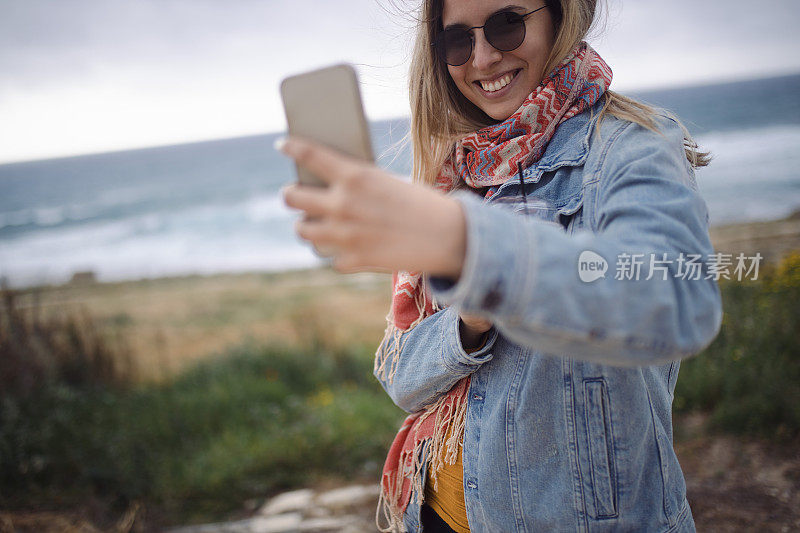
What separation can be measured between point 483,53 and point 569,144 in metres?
0.42

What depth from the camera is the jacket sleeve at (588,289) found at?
60cm

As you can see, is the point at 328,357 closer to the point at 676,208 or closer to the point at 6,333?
the point at 6,333

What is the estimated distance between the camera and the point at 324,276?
17.5 meters

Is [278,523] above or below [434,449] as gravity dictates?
below

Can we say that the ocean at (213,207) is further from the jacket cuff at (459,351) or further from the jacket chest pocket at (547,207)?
the jacket cuff at (459,351)

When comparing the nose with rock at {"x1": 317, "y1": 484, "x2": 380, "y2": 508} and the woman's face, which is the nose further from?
rock at {"x1": 317, "y1": 484, "x2": 380, "y2": 508}

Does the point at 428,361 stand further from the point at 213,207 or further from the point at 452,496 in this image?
the point at 213,207

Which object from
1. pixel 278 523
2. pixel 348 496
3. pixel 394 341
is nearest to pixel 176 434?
pixel 278 523

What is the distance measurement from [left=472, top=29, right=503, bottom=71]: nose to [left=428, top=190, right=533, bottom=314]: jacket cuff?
0.91 meters

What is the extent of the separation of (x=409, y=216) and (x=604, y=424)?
2.58ft

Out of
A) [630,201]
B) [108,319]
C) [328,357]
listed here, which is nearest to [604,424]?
[630,201]

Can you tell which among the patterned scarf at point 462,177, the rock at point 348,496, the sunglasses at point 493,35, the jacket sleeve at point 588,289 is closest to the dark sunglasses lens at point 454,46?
the sunglasses at point 493,35

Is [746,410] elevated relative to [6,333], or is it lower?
lower

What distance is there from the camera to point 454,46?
143cm
